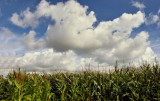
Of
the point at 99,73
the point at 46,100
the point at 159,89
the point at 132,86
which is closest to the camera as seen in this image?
the point at 46,100

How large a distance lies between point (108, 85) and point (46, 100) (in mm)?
4056

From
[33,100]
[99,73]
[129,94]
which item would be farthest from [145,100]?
[33,100]

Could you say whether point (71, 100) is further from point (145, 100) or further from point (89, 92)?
point (145, 100)

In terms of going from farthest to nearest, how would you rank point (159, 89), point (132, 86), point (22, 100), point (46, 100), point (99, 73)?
point (99, 73) < point (132, 86) < point (159, 89) < point (46, 100) < point (22, 100)

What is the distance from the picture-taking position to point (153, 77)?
34.1ft

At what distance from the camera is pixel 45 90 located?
362 inches

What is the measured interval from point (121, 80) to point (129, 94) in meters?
1.17

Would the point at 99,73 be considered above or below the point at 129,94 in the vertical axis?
above

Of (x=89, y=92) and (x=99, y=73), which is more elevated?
(x=99, y=73)

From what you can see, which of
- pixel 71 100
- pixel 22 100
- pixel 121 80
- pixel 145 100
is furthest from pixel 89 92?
pixel 22 100

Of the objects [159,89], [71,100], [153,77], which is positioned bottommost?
[71,100]

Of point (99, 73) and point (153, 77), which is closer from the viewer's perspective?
point (153, 77)

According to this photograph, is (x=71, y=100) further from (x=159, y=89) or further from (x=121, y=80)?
(x=159, y=89)

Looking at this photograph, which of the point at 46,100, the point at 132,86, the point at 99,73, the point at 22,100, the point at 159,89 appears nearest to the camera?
the point at 22,100
